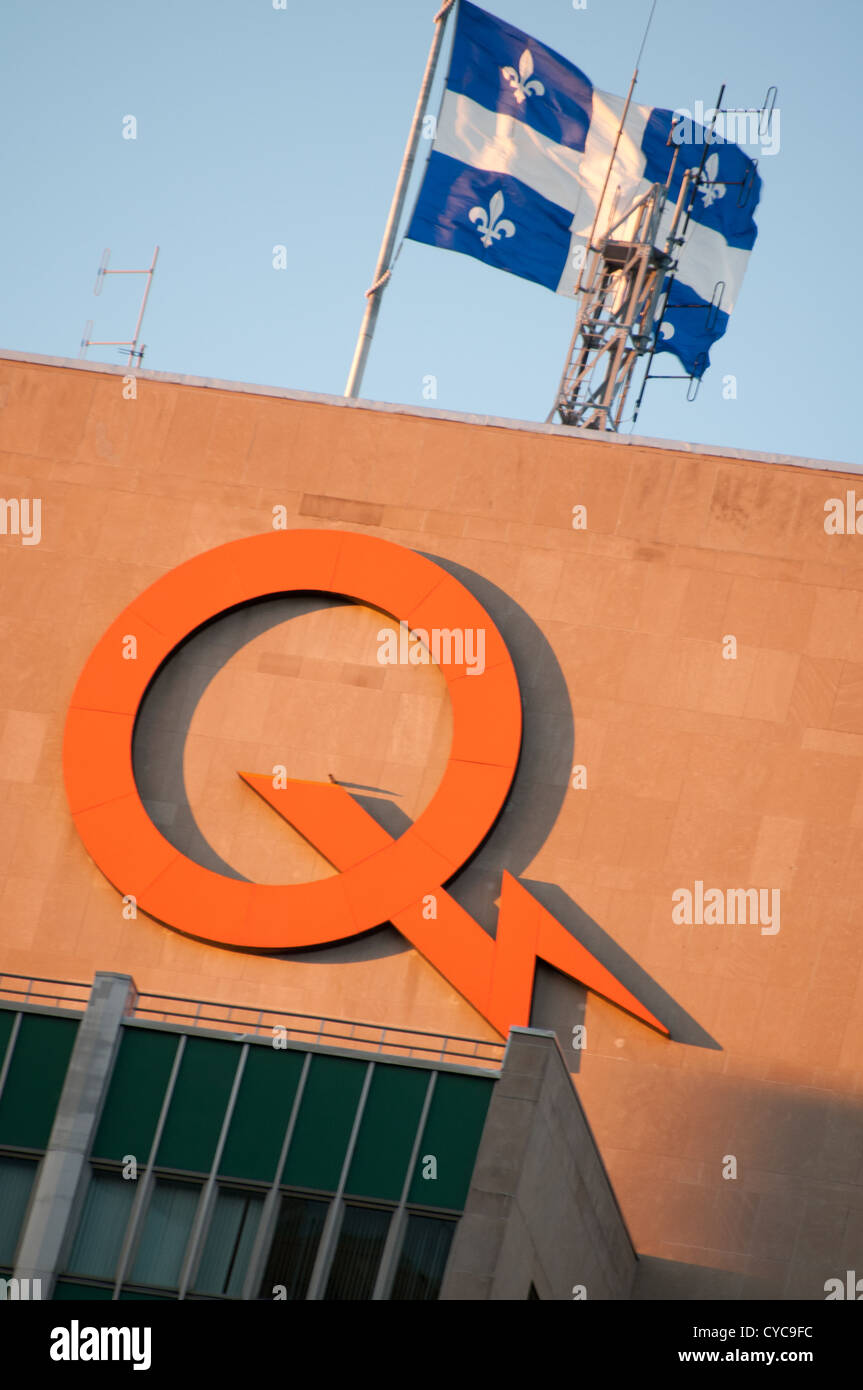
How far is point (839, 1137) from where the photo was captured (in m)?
29.2

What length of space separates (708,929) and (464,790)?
4895mm

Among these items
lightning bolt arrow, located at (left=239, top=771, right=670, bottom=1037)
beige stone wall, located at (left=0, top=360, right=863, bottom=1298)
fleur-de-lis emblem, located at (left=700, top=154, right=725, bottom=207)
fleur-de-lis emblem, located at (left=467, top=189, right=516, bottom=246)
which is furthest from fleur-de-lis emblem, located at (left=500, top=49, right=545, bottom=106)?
lightning bolt arrow, located at (left=239, top=771, right=670, bottom=1037)

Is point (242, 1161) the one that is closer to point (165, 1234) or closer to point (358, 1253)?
point (165, 1234)

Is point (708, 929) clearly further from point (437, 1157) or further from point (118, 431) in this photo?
point (118, 431)

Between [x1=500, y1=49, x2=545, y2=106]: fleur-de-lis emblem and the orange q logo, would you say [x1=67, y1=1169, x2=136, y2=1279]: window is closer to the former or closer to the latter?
the orange q logo

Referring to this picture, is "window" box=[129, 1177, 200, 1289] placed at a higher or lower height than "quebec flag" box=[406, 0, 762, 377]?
lower

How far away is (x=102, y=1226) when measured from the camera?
24.0 meters

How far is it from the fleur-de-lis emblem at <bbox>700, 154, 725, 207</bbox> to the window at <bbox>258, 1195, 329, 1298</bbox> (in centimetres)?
2578

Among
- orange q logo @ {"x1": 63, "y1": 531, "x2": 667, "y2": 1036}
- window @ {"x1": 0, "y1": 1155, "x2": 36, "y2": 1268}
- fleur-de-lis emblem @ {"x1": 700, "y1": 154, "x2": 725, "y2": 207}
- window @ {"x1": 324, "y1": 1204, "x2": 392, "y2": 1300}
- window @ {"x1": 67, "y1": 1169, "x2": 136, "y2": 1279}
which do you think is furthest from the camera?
fleur-de-lis emblem @ {"x1": 700, "y1": 154, "x2": 725, "y2": 207}

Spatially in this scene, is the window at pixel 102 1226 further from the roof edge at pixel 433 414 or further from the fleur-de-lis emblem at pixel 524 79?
the fleur-de-lis emblem at pixel 524 79

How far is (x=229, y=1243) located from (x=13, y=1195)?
3104 millimetres

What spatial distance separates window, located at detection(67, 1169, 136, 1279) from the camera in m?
23.8

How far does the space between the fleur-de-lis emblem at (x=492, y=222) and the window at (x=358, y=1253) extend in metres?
22.2

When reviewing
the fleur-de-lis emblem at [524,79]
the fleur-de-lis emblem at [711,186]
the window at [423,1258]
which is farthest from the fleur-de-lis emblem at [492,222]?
the window at [423,1258]
